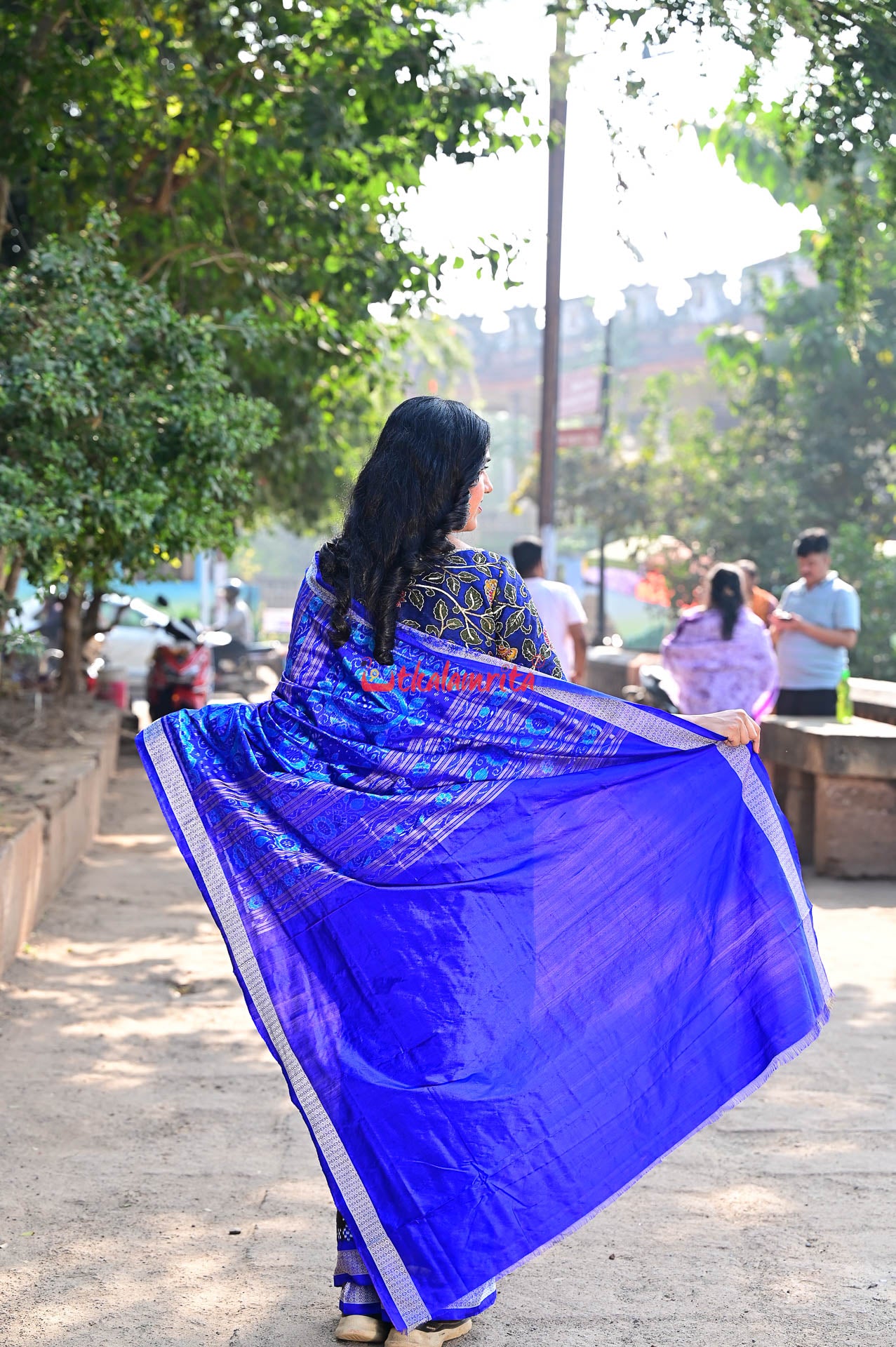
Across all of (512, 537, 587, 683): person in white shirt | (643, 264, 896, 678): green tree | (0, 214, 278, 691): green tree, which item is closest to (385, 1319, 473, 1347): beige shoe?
(0, 214, 278, 691): green tree

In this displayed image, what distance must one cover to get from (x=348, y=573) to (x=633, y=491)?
867 inches

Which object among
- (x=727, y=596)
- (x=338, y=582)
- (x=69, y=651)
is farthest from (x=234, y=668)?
(x=338, y=582)

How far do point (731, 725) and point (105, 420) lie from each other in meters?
4.29

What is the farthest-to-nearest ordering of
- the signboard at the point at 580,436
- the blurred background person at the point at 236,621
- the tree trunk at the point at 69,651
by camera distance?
1. the blurred background person at the point at 236,621
2. the signboard at the point at 580,436
3. the tree trunk at the point at 69,651

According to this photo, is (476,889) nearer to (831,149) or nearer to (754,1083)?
(754,1083)

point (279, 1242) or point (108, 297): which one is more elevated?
point (108, 297)

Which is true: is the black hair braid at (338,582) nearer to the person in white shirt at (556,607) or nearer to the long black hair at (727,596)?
the person in white shirt at (556,607)

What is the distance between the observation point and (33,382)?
6.13m

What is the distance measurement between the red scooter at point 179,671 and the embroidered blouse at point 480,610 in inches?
423

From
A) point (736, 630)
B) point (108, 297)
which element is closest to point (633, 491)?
point (736, 630)

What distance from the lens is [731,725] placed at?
312 cm

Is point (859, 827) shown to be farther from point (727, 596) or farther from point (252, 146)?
point (252, 146)

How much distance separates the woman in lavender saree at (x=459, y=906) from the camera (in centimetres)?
281

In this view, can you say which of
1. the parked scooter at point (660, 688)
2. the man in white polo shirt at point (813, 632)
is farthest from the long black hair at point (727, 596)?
the man in white polo shirt at point (813, 632)
